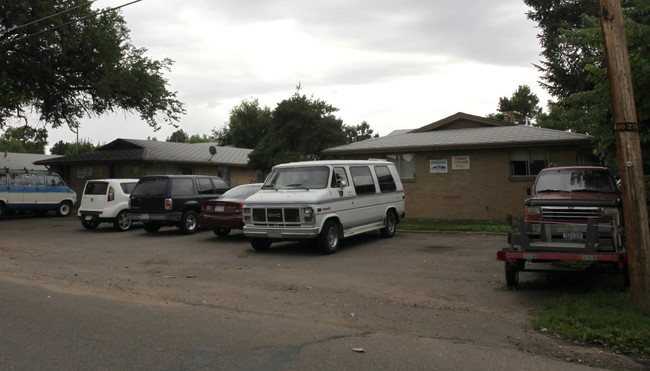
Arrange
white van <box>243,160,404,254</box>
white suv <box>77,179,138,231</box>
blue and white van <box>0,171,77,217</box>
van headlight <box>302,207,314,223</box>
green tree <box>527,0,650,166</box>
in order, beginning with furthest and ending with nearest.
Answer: blue and white van <box>0,171,77,217</box>, white suv <box>77,179,138,231</box>, white van <box>243,160,404,254</box>, van headlight <box>302,207,314,223</box>, green tree <box>527,0,650,166</box>

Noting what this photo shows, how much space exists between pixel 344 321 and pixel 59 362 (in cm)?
317

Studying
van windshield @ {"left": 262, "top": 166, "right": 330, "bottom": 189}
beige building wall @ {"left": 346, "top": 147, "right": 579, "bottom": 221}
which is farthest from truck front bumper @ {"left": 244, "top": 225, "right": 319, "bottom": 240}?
beige building wall @ {"left": 346, "top": 147, "right": 579, "bottom": 221}

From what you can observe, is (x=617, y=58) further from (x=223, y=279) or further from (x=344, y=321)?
(x=223, y=279)

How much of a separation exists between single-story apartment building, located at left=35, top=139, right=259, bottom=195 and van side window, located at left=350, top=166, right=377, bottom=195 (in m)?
17.8

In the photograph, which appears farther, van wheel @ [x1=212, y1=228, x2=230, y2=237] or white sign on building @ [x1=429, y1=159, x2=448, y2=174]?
white sign on building @ [x1=429, y1=159, x2=448, y2=174]

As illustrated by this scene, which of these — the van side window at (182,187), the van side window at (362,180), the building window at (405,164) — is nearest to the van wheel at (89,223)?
the van side window at (182,187)

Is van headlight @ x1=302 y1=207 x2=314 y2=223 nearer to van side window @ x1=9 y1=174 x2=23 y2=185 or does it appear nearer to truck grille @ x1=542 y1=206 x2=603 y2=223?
truck grille @ x1=542 y1=206 x2=603 y2=223

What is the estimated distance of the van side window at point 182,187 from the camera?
52.2ft

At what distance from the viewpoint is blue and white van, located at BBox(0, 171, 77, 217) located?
22.2m

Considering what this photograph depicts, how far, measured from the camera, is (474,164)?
1919 cm

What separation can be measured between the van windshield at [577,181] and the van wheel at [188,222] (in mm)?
10475

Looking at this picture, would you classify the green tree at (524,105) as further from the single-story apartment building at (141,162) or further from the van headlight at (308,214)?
the van headlight at (308,214)

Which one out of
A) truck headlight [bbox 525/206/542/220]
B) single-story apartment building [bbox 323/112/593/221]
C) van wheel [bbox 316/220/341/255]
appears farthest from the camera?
single-story apartment building [bbox 323/112/593/221]

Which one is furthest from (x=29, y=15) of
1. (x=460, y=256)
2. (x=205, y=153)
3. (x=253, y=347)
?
(x=253, y=347)
